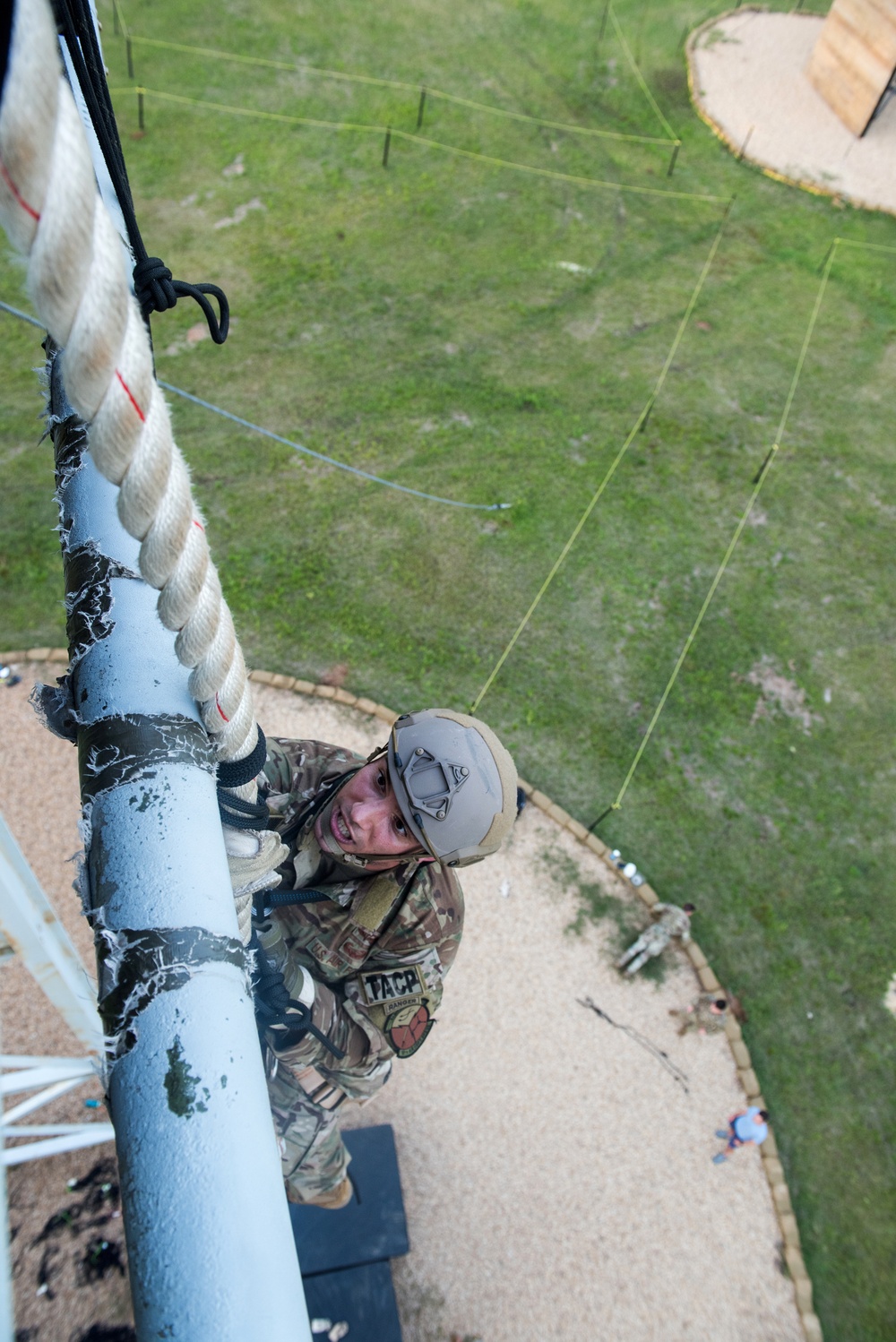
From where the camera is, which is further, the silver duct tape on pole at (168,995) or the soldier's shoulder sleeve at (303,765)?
the soldier's shoulder sleeve at (303,765)

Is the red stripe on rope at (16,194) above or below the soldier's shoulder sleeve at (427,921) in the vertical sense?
above

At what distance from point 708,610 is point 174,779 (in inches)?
316

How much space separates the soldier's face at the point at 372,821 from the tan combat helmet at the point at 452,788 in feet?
0.26

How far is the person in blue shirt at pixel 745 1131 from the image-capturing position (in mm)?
5965

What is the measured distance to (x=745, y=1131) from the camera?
19.6 feet

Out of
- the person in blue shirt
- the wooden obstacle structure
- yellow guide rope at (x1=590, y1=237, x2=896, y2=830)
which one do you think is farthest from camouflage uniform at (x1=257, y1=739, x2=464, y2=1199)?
the wooden obstacle structure

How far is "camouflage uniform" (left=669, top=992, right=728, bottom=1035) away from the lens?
6520 millimetres

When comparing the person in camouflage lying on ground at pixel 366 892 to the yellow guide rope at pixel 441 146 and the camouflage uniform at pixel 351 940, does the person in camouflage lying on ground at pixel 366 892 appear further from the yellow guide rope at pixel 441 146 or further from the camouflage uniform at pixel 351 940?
the yellow guide rope at pixel 441 146

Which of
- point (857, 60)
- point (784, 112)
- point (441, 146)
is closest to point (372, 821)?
point (441, 146)

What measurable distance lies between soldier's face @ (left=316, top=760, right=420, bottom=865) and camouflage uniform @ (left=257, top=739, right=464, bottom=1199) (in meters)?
0.22

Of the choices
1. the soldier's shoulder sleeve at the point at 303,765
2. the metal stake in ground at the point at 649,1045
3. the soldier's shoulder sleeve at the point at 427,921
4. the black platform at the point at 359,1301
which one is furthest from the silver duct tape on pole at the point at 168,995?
the metal stake in ground at the point at 649,1045

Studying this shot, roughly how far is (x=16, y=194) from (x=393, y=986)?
3.53 metres

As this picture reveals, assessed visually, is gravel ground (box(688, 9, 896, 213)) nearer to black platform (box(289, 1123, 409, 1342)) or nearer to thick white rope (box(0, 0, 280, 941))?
black platform (box(289, 1123, 409, 1342))

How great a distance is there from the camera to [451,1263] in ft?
18.3
